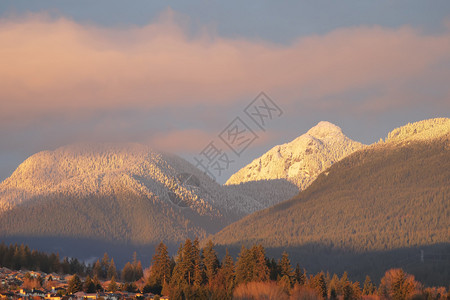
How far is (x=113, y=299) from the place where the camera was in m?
200

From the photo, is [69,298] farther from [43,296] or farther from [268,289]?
[268,289]

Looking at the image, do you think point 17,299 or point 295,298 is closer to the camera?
point 17,299

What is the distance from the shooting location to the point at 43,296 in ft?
648

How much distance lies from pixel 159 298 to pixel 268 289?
26.3 meters

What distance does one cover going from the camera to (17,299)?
18525 cm

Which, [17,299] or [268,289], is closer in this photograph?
[17,299]

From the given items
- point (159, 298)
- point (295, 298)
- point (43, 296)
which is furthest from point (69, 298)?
point (295, 298)

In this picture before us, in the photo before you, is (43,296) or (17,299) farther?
(43,296)

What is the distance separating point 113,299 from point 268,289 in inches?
1477

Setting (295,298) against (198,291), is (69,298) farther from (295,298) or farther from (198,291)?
(295,298)

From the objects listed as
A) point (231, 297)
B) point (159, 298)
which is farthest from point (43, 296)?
point (231, 297)

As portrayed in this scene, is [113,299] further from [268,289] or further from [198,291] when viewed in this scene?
[268,289]

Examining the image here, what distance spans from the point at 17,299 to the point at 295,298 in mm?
64634

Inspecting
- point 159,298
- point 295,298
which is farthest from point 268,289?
→ point 159,298
